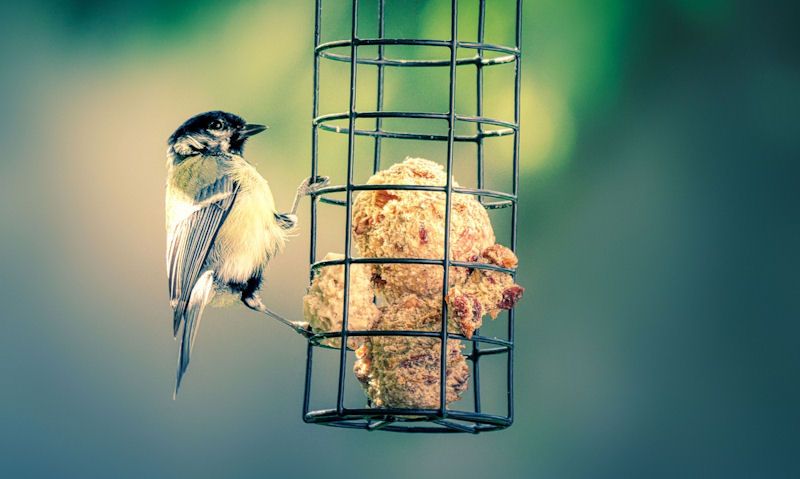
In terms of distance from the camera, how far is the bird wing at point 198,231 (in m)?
6.03

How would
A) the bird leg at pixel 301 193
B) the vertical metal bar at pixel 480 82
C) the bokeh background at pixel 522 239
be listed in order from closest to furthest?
the vertical metal bar at pixel 480 82 → the bird leg at pixel 301 193 → the bokeh background at pixel 522 239

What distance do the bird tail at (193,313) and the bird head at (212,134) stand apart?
0.50 metres

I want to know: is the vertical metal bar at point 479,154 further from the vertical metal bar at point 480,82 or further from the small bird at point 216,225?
the small bird at point 216,225

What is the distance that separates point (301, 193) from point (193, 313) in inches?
25.8

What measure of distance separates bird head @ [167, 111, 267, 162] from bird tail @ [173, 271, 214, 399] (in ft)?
1.65

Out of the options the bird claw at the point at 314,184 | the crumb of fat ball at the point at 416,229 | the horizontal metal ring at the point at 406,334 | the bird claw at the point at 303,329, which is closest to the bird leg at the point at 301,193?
the bird claw at the point at 314,184

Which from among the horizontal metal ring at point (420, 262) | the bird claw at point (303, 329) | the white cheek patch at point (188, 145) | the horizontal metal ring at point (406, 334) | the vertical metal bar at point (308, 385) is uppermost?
the white cheek patch at point (188, 145)

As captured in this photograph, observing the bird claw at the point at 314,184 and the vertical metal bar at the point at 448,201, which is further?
the bird claw at the point at 314,184

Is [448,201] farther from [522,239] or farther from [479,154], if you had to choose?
[522,239]

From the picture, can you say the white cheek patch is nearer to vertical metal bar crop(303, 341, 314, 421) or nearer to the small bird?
the small bird

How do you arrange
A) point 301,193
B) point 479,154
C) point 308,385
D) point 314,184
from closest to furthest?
point 308,385
point 314,184
point 479,154
point 301,193

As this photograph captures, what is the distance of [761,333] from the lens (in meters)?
7.81

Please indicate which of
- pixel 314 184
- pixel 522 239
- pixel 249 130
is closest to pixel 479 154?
pixel 314 184

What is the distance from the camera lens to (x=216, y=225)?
19.8 ft
